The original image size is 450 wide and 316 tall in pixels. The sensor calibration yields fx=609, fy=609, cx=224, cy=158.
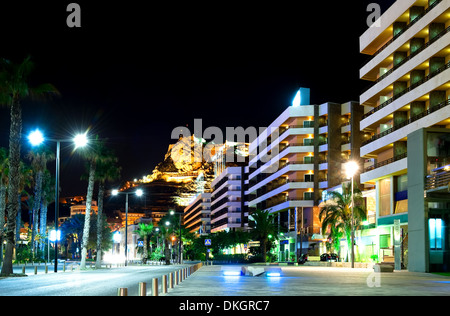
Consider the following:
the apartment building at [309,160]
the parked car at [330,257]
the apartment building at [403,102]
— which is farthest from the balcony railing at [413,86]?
the apartment building at [309,160]

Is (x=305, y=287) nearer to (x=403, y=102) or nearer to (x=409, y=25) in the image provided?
(x=403, y=102)

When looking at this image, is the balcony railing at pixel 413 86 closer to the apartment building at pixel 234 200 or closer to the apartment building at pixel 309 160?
the apartment building at pixel 309 160

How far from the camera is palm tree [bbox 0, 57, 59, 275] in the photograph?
34.4 metres

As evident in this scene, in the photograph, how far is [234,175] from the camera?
529ft

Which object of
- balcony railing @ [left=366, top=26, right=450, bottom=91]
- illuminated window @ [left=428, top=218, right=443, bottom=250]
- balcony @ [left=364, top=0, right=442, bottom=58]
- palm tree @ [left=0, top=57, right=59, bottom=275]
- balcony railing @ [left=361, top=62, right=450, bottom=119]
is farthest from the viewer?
balcony @ [left=364, top=0, right=442, bottom=58]

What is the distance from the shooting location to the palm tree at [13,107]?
34438 mm

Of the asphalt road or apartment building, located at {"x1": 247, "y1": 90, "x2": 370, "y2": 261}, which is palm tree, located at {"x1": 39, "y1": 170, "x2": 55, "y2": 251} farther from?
the asphalt road

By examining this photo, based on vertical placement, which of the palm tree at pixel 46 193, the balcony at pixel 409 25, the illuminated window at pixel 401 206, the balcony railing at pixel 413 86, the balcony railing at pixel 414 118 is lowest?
the illuminated window at pixel 401 206

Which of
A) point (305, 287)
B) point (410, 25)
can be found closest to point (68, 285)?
point (305, 287)

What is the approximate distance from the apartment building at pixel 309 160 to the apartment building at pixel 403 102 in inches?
1157

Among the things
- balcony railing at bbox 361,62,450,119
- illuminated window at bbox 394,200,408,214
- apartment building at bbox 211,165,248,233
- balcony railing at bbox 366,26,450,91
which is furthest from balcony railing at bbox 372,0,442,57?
apartment building at bbox 211,165,248,233

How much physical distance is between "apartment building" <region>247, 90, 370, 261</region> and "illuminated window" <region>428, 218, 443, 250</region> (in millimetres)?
52232
